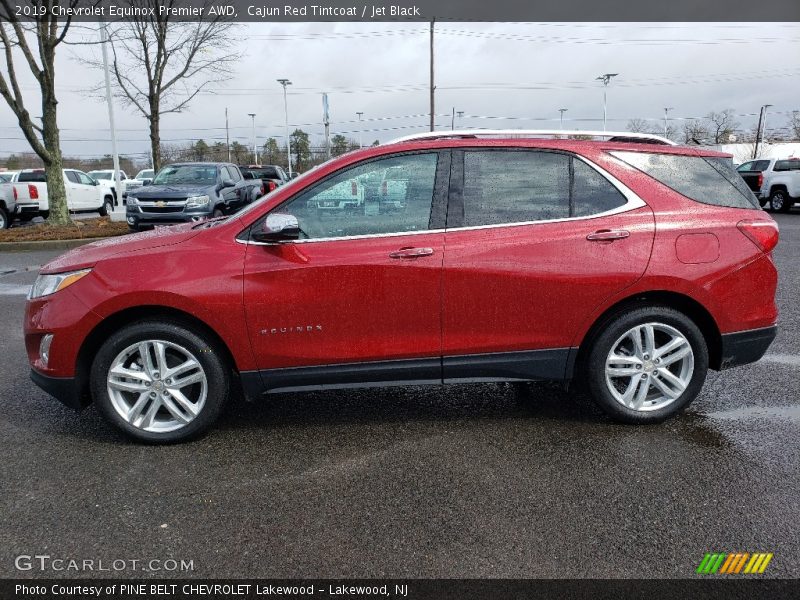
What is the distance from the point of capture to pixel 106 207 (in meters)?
23.9

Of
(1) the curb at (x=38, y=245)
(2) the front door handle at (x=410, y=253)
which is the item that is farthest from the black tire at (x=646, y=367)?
(1) the curb at (x=38, y=245)

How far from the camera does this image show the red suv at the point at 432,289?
348 cm

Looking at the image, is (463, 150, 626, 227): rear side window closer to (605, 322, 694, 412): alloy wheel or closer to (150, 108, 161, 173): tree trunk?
(605, 322, 694, 412): alloy wheel

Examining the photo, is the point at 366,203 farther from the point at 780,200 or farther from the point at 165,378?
the point at 780,200

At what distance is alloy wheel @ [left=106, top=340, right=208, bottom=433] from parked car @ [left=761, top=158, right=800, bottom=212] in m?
22.5

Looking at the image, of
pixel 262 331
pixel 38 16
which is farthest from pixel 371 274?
pixel 38 16

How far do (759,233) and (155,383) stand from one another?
3.72 metres

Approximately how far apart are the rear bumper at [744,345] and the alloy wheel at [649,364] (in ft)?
0.81

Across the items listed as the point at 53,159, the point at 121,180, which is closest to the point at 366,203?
the point at 53,159

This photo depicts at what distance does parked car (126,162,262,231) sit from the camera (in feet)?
44.7

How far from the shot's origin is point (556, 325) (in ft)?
12.0

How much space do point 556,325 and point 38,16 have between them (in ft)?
50.7

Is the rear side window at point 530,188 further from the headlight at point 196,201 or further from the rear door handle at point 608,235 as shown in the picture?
the headlight at point 196,201

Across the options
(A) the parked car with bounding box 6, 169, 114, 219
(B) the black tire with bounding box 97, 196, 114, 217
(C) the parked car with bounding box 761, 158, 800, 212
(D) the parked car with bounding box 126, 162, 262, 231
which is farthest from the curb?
(C) the parked car with bounding box 761, 158, 800, 212
